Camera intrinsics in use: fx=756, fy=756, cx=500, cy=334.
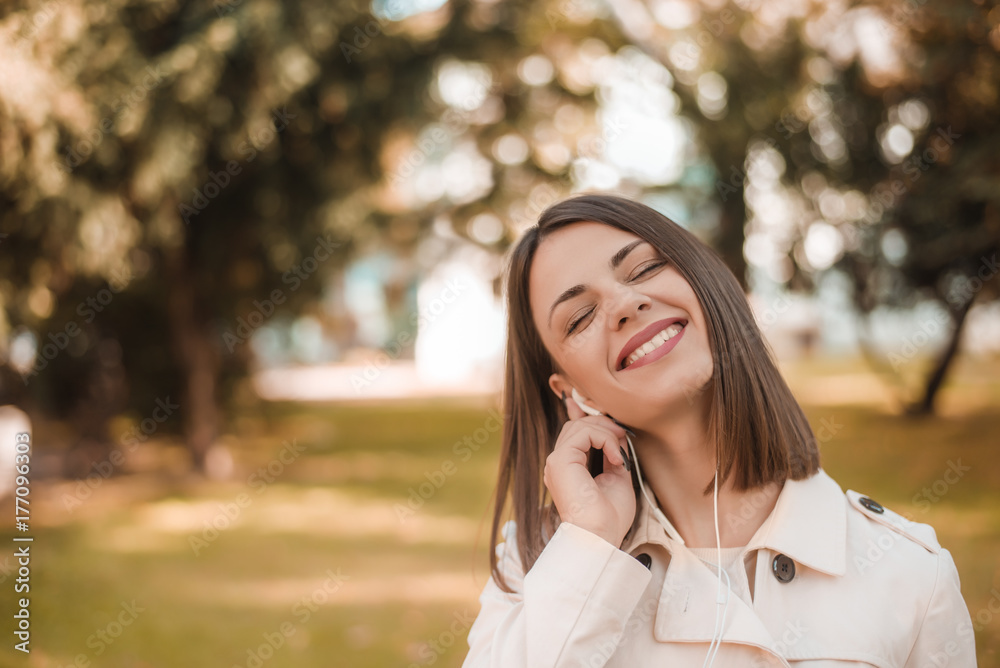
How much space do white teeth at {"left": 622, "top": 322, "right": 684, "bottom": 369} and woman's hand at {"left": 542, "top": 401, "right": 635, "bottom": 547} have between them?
220mm

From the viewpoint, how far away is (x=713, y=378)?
177cm

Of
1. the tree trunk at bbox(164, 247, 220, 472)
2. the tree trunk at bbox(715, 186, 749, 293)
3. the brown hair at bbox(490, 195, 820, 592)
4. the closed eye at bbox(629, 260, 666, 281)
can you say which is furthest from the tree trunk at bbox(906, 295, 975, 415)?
the closed eye at bbox(629, 260, 666, 281)

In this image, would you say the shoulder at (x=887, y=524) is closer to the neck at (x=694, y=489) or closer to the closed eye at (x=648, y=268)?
the neck at (x=694, y=489)

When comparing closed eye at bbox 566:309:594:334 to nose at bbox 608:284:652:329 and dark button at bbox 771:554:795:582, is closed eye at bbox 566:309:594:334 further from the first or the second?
dark button at bbox 771:554:795:582

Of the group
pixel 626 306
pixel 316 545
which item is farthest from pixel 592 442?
pixel 316 545

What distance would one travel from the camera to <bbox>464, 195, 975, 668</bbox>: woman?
160cm

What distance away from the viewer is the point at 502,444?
2137 millimetres

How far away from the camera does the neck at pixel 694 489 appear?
1.79 metres

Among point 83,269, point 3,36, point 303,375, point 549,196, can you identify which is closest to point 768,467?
point 3,36

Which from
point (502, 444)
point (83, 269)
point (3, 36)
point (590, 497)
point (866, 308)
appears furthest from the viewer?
point (866, 308)

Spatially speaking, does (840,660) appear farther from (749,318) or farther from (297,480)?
(297,480)

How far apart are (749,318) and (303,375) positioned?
107ft

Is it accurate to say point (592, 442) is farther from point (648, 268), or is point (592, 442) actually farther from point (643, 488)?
→ point (648, 268)

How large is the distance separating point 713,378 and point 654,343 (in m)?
0.16
